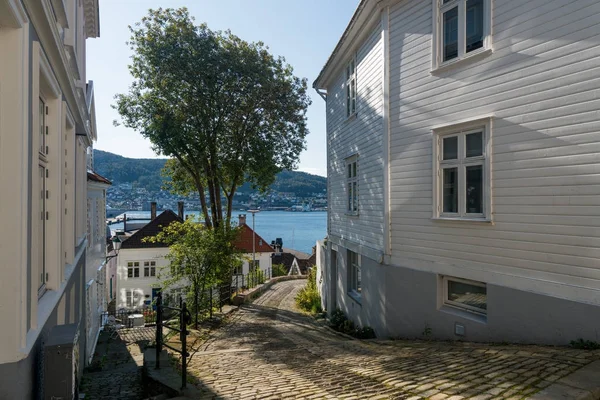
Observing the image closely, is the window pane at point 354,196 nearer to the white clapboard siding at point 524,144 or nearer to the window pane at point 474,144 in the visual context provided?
the white clapboard siding at point 524,144

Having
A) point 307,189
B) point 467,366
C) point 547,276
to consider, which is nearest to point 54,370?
point 467,366

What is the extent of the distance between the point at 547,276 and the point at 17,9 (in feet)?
23.3

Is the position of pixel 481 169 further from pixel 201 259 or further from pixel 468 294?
pixel 201 259

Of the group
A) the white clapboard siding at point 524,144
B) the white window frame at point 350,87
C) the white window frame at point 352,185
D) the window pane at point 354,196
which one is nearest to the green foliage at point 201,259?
the white window frame at point 352,185

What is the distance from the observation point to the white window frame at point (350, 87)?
11.9 meters

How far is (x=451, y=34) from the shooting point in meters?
7.80

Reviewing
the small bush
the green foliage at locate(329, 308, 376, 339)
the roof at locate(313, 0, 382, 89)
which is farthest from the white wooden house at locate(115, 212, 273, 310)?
the small bush

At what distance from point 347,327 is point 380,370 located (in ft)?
20.1

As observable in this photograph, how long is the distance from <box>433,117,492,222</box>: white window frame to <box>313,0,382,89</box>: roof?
3.77 meters

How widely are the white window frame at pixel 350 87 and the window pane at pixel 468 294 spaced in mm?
5745

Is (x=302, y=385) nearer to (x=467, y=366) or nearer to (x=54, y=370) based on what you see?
(x=467, y=366)

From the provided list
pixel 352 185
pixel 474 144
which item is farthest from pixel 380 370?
pixel 352 185

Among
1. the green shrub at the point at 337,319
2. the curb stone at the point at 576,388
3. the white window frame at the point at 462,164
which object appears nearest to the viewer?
the curb stone at the point at 576,388

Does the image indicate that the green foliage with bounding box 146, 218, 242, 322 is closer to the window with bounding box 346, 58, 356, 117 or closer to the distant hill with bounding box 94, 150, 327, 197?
the window with bounding box 346, 58, 356, 117
